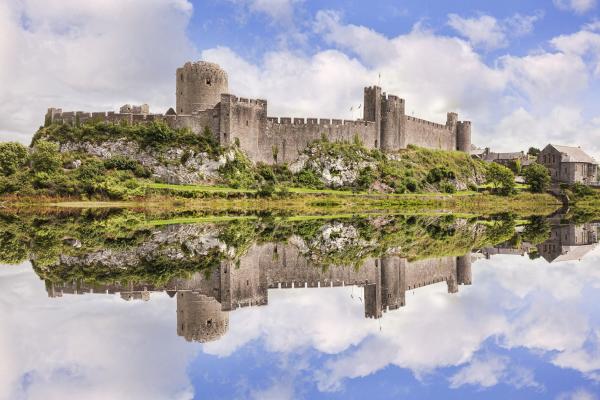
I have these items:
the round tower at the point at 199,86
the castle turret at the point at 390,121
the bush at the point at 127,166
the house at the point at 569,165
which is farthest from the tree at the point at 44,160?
the house at the point at 569,165

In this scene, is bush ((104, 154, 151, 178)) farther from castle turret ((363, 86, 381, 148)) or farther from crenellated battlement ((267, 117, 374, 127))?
castle turret ((363, 86, 381, 148))

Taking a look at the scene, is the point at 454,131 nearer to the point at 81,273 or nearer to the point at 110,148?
the point at 110,148

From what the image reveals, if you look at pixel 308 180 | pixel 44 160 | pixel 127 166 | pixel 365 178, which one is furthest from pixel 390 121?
pixel 44 160

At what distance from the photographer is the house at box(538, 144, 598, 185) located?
64125mm

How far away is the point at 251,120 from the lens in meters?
40.4

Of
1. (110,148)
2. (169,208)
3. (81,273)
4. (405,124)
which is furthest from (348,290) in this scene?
(405,124)

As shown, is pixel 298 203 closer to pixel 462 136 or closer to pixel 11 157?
pixel 11 157

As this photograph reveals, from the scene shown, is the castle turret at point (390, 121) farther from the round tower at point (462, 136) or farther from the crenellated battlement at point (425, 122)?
the round tower at point (462, 136)

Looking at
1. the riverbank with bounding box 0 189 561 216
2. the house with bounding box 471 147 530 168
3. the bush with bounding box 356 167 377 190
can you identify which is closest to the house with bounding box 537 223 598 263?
the riverbank with bounding box 0 189 561 216

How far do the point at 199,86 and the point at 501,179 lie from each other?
1050 inches

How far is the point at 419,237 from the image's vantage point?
61.0 feet

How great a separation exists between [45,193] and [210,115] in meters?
12.9

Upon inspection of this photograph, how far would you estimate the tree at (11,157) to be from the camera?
31.0 metres

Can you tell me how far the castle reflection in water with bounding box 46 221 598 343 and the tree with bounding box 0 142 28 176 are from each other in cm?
2127
